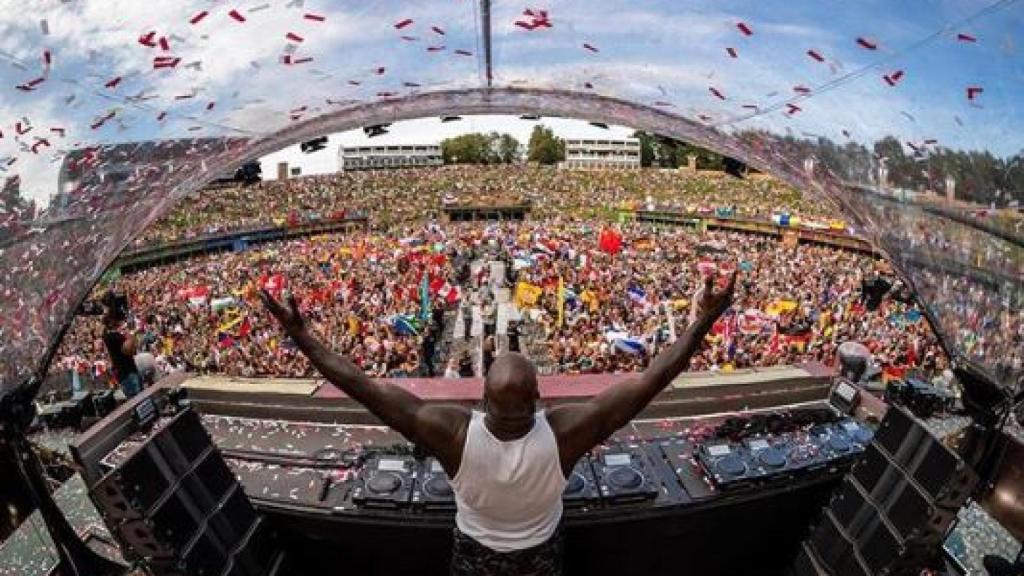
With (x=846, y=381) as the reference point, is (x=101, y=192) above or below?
above

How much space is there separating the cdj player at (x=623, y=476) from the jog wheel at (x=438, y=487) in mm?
808

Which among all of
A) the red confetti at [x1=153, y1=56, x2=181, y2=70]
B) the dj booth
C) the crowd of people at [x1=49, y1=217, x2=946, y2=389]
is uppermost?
the red confetti at [x1=153, y1=56, x2=181, y2=70]

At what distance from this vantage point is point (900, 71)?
10.1 ft

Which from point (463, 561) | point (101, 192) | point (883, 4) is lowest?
point (463, 561)

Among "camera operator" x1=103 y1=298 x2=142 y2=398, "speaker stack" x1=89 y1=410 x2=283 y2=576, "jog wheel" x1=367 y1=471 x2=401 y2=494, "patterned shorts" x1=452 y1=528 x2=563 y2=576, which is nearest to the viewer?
"patterned shorts" x1=452 y1=528 x2=563 y2=576

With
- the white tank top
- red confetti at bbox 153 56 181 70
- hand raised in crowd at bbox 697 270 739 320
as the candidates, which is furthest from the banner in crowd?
the white tank top

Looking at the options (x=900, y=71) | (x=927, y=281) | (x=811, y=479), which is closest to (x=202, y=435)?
(x=811, y=479)

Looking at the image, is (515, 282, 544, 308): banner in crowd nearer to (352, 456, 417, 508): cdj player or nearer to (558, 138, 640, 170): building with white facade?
(352, 456, 417, 508): cdj player

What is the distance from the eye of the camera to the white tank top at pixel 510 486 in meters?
1.78

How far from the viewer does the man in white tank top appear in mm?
1771

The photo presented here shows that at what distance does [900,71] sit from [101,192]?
184 inches

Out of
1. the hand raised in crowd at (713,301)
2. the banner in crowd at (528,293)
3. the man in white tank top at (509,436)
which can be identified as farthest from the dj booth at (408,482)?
the banner in crowd at (528,293)

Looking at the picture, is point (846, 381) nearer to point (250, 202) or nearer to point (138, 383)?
point (138, 383)

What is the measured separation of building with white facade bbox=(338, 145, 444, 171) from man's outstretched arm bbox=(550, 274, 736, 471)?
75.6 metres
